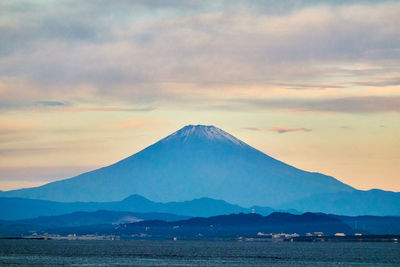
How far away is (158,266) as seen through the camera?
5896 inches

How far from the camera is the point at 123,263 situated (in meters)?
157

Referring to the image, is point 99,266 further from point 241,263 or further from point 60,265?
point 241,263

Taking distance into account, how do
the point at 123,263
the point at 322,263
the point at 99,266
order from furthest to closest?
1. the point at 322,263
2. the point at 123,263
3. the point at 99,266

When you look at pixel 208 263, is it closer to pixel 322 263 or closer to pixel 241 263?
pixel 241 263

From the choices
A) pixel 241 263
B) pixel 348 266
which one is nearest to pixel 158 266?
pixel 241 263

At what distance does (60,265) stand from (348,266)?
5399cm

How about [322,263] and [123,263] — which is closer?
[123,263]

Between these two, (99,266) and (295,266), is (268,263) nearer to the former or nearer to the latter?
(295,266)

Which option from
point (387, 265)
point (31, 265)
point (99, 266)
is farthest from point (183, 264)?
point (387, 265)

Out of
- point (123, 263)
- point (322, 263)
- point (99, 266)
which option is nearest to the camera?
point (99, 266)

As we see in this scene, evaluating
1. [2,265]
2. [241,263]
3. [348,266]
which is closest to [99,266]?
[2,265]

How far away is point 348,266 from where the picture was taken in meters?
159

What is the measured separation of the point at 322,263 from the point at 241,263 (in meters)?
17.9

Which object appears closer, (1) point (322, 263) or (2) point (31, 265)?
(2) point (31, 265)
